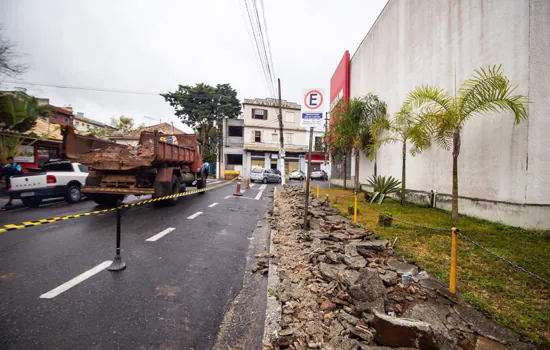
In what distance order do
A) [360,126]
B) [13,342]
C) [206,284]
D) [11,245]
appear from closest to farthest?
[13,342] < [206,284] < [11,245] < [360,126]

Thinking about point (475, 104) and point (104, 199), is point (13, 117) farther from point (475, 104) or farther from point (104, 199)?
point (475, 104)

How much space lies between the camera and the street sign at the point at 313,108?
17.6 ft

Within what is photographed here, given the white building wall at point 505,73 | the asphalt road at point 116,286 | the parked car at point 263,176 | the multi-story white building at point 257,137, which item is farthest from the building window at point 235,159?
the asphalt road at point 116,286

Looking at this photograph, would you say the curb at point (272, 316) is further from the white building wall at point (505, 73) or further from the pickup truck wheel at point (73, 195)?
the pickup truck wheel at point (73, 195)

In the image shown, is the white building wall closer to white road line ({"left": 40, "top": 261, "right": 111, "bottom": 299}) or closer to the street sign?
the street sign

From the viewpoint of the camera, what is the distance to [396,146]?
10867mm

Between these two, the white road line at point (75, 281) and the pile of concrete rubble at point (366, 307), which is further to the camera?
the white road line at point (75, 281)

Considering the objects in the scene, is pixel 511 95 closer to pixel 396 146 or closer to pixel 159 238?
pixel 396 146

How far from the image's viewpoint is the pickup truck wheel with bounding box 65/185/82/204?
902cm

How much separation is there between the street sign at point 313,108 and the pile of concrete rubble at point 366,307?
2.75 meters

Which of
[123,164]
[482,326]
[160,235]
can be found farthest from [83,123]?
[482,326]

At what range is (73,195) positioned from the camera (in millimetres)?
9188

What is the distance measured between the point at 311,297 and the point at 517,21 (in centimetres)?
787

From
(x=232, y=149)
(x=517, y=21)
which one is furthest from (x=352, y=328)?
(x=232, y=149)
